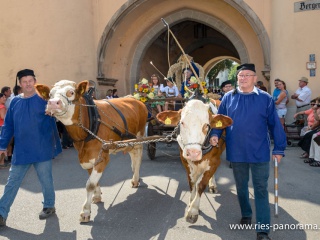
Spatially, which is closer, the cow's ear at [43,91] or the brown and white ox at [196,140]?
the brown and white ox at [196,140]

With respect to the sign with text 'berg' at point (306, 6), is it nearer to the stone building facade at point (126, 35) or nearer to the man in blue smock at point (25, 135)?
the stone building facade at point (126, 35)

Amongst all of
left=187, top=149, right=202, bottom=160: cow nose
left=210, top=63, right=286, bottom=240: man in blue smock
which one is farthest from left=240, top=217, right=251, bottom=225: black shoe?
left=187, top=149, right=202, bottom=160: cow nose

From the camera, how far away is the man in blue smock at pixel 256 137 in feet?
11.8

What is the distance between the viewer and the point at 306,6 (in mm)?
10062

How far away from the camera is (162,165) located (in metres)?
7.57

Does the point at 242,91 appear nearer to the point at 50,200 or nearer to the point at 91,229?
the point at 91,229

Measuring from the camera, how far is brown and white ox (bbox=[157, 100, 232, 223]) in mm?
3699

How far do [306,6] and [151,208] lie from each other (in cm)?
825

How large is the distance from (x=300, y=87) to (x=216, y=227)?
7.12 meters

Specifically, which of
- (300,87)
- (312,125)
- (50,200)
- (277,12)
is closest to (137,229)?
(50,200)

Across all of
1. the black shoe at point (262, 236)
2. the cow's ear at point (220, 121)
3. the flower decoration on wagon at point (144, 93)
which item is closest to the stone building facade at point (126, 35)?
the flower decoration on wagon at point (144, 93)

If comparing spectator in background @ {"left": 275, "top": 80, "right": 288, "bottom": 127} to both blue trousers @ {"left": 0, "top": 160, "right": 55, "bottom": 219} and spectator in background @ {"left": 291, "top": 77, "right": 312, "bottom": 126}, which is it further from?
blue trousers @ {"left": 0, "top": 160, "right": 55, "bottom": 219}

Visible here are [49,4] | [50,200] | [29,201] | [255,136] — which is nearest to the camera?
[255,136]

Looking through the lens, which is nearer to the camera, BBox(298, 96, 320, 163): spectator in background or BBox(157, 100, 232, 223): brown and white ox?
BBox(157, 100, 232, 223): brown and white ox
